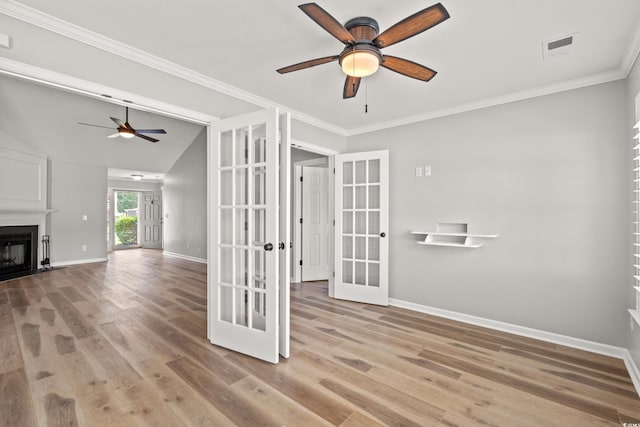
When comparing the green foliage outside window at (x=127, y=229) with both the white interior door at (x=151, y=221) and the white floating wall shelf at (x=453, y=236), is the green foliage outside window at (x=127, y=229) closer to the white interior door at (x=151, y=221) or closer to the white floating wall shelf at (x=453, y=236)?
the white interior door at (x=151, y=221)

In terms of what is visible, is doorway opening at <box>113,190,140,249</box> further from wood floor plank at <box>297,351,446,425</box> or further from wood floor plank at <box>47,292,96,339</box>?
wood floor plank at <box>297,351,446,425</box>

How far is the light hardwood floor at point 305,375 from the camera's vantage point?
1837 millimetres

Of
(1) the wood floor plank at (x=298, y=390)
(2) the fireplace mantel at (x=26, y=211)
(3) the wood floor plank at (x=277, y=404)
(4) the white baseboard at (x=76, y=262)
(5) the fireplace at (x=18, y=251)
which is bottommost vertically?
(1) the wood floor plank at (x=298, y=390)

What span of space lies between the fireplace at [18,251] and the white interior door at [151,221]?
4452 mm

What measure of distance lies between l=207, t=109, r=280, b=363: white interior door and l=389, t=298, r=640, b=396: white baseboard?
7.39ft

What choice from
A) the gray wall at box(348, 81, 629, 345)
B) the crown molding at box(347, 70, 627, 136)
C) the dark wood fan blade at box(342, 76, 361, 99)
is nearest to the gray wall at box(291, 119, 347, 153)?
the crown molding at box(347, 70, 627, 136)

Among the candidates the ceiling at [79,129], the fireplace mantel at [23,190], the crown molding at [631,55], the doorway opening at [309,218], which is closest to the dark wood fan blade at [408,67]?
the crown molding at [631,55]

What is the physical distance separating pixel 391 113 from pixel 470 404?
10.6ft

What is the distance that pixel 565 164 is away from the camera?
2926 mm

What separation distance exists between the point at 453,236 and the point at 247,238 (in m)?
2.52

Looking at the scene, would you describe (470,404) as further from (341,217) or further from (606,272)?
(341,217)

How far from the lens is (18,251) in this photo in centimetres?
577

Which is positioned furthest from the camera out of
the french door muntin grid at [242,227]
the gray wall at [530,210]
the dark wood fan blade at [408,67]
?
the gray wall at [530,210]

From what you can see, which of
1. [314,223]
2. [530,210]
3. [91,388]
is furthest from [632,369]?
[314,223]
